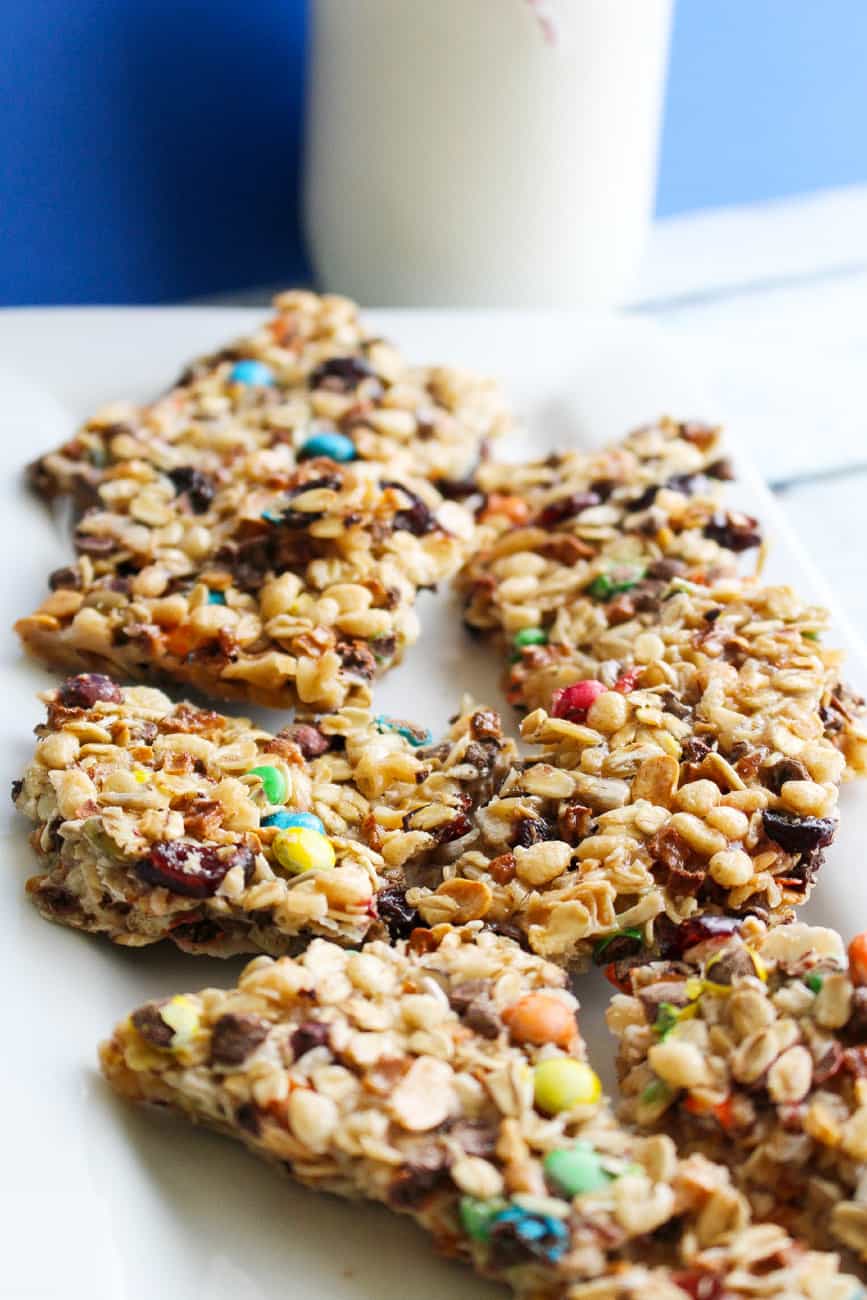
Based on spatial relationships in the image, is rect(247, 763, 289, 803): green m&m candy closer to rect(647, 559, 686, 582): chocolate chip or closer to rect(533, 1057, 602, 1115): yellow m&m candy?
rect(533, 1057, 602, 1115): yellow m&m candy

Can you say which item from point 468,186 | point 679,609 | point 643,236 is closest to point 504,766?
point 679,609

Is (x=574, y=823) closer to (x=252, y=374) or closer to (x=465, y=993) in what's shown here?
(x=465, y=993)

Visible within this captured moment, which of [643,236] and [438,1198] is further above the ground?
[643,236]

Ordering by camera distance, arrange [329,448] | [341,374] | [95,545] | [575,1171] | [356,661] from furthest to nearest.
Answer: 1. [341,374]
2. [329,448]
3. [95,545]
4. [356,661]
5. [575,1171]

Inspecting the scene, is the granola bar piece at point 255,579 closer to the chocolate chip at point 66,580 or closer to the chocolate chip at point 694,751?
the chocolate chip at point 66,580

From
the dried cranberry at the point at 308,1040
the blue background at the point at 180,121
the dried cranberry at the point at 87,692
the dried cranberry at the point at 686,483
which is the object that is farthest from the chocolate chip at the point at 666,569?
the blue background at the point at 180,121

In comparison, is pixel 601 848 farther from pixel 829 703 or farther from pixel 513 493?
pixel 513 493

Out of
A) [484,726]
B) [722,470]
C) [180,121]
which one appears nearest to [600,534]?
[722,470]
